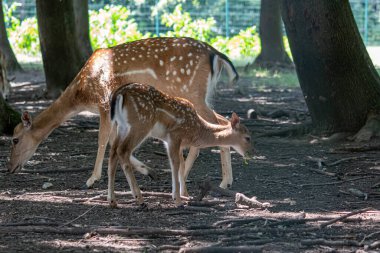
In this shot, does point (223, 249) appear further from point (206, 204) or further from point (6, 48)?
point (6, 48)

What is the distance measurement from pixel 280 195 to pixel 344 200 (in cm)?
65

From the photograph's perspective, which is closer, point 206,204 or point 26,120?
point 206,204

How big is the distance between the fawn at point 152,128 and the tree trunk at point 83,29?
8.51m

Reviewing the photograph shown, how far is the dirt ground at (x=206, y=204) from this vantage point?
20.4 ft

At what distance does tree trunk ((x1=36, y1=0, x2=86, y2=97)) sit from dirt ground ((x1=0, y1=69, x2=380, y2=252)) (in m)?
3.65

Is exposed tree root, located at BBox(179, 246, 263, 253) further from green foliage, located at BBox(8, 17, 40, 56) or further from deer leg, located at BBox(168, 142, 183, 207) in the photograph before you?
green foliage, located at BBox(8, 17, 40, 56)

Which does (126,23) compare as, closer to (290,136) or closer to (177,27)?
(177,27)

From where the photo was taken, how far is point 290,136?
11.8m

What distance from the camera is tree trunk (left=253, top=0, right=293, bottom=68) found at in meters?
24.2

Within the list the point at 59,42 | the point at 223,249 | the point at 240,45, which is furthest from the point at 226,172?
the point at 240,45

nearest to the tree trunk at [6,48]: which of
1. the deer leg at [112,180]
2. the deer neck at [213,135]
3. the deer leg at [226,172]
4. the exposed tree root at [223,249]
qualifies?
the deer leg at [226,172]

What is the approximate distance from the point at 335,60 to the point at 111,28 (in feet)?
64.8

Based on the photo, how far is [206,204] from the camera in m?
7.50

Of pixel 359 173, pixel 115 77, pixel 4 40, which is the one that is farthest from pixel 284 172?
pixel 4 40
